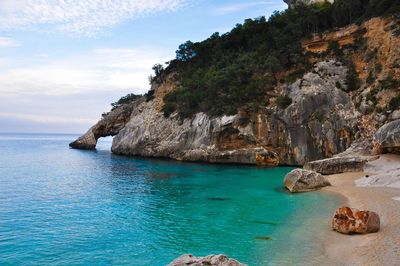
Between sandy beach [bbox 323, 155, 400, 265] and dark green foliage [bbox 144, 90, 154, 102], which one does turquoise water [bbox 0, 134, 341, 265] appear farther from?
dark green foliage [bbox 144, 90, 154, 102]

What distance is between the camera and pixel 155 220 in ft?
76.0

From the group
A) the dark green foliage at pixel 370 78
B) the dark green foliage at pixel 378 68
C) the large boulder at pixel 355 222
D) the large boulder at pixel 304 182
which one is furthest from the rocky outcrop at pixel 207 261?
the dark green foliage at pixel 378 68

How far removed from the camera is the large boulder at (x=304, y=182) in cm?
3133

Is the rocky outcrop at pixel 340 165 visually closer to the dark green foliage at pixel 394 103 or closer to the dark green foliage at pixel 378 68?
the dark green foliage at pixel 394 103

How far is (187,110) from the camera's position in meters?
66.2

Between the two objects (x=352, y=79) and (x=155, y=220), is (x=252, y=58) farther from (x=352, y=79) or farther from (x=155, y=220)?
(x=155, y=220)

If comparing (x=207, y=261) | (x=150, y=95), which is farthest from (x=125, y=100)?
(x=207, y=261)

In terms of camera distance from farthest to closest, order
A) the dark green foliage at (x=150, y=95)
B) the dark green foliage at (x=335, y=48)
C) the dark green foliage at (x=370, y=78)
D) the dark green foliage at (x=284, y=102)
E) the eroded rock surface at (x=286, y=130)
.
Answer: the dark green foliage at (x=150, y=95) → the dark green foliage at (x=335, y=48) → the dark green foliage at (x=284, y=102) → the dark green foliage at (x=370, y=78) → the eroded rock surface at (x=286, y=130)

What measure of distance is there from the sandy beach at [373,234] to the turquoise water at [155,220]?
3.28 ft

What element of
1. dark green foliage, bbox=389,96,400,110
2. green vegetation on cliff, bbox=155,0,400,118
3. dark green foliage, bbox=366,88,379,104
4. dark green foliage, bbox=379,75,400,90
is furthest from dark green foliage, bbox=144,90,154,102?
dark green foliage, bbox=389,96,400,110

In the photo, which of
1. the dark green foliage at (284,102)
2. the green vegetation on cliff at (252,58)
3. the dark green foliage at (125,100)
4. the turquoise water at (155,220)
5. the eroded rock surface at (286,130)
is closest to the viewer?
the turquoise water at (155,220)

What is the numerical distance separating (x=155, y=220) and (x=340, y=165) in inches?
934

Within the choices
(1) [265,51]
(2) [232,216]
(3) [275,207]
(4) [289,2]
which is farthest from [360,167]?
(4) [289,2]

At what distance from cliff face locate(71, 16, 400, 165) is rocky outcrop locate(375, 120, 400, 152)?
157 inches
